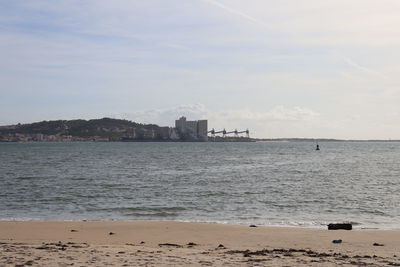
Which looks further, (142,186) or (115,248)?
(142,186)

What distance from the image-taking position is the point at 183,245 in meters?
14.6

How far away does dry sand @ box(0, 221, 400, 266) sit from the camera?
451 inches

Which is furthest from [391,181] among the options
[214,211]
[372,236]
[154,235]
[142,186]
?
[154,235]

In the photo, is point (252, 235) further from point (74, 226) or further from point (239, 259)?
point (74, 226)

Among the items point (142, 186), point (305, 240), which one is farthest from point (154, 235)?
point (142, 186)

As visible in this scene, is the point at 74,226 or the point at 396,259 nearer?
the point at 396,259

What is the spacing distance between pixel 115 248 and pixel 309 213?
43.3 ft

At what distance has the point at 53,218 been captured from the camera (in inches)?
878

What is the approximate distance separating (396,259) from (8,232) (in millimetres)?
11719

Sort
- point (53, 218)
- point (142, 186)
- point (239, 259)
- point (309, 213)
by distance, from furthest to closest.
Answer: point (142, 186)
point (309, 213)
point (53, 218)
point (239, 259)

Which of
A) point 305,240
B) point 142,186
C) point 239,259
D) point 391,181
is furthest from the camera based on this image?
point 391,181

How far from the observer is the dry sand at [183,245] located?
11.5 meters

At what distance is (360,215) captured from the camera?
2361cm

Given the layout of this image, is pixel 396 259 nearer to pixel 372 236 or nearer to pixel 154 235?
pixel 372 236
